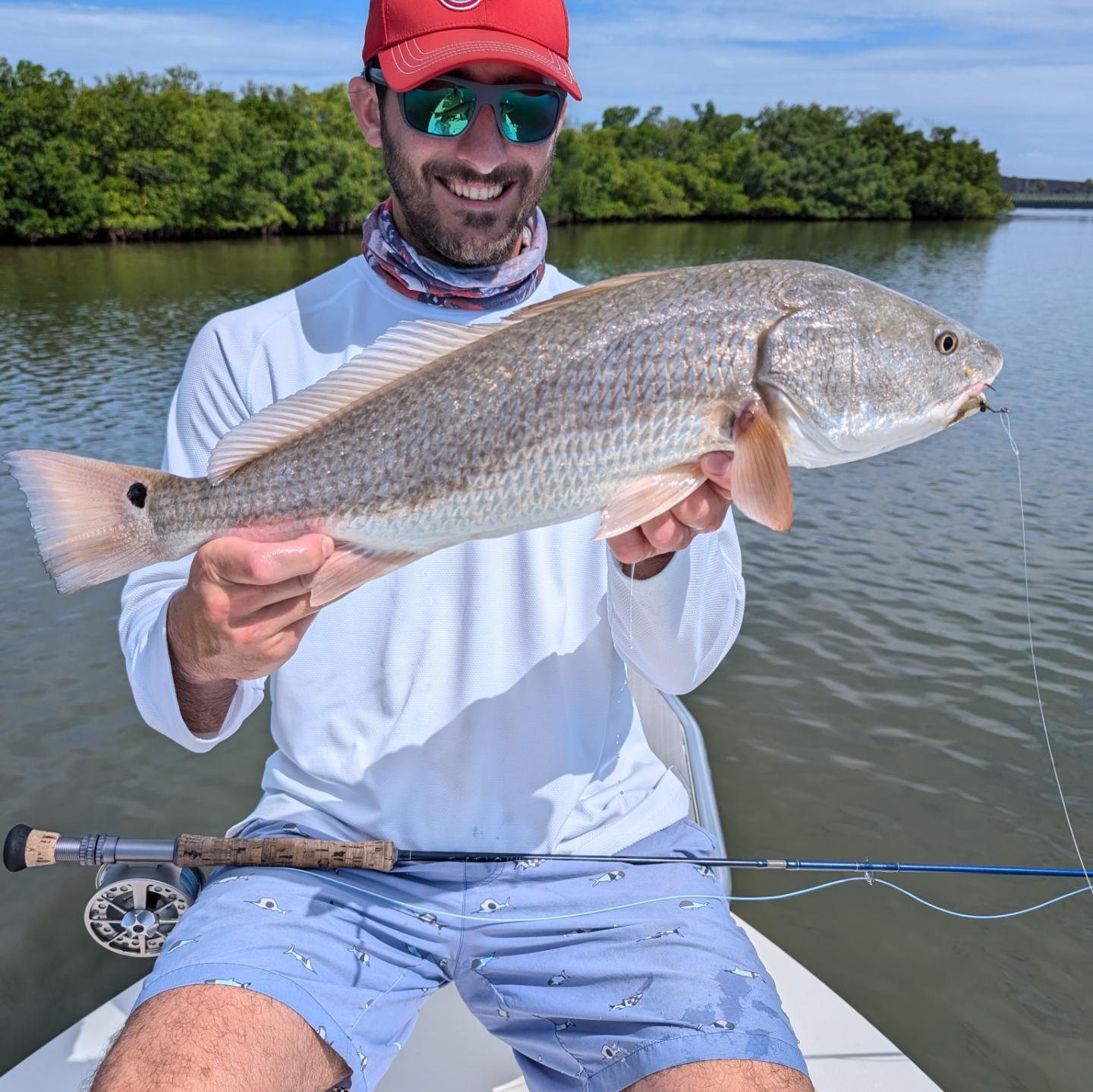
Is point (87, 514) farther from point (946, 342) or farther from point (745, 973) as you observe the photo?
point (946, 342)

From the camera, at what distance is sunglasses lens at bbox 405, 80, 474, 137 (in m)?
2.83

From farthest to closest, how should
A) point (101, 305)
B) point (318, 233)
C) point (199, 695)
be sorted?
point (318, 233) → point (101, 305) → point (199, 695)

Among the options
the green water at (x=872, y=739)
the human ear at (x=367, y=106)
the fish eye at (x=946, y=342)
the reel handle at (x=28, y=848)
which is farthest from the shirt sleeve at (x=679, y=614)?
the green water at (x=872, y=739)

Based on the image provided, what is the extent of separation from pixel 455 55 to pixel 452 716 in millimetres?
1896

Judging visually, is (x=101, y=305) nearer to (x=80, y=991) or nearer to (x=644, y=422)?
(x=80, y=991)

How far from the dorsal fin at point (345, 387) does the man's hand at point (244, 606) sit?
258 mm

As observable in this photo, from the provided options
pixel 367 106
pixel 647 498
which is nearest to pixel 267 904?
Result: pixel 647 498

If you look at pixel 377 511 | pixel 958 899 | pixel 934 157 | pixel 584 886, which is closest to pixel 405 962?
pixel 584 886

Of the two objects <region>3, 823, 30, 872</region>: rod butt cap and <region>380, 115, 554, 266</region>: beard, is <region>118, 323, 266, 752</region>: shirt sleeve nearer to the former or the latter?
<region>3, 823, 30, 872</region>: rod butt cap

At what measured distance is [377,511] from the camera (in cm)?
221

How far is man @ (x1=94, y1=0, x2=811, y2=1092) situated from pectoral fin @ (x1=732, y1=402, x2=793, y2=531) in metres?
0.06

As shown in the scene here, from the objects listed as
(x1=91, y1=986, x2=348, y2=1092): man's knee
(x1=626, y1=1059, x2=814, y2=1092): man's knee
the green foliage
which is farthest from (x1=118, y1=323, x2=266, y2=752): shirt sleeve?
the green foliage

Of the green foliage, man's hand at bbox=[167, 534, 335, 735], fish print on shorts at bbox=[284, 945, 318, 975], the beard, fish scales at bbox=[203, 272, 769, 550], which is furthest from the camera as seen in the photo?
the green foliage

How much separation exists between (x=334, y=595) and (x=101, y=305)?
95.2 feet
